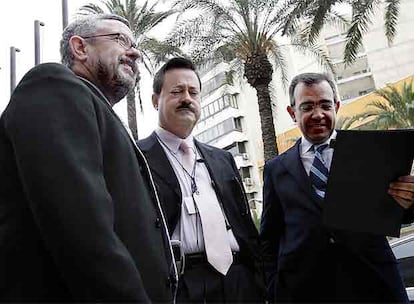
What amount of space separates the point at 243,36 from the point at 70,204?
13215 mm

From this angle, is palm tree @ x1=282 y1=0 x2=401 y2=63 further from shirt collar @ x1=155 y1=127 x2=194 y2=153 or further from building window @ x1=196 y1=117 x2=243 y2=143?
building window @ x1=196 y1=117 x2=243 y2=143

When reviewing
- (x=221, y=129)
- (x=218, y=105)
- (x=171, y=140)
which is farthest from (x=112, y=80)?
(x=218, y=105)

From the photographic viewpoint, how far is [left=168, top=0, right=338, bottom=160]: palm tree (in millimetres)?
13586

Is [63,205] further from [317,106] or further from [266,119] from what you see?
[266,119]

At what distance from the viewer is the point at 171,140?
295 cm

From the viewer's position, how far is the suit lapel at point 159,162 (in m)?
2.69

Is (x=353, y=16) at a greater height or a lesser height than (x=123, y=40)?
greater

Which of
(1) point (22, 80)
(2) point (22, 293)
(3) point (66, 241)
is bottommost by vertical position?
(2) point (22, 293)

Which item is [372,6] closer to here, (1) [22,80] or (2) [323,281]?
(2) [323,281]

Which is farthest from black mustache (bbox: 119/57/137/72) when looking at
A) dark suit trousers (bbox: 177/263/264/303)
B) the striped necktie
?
the striped necktie

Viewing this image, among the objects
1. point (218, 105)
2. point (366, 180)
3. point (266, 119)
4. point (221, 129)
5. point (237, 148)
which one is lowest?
point (366, 180)

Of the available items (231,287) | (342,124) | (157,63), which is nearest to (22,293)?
(231,287)

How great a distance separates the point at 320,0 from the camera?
12539 mm

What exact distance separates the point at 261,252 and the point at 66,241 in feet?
5.42
